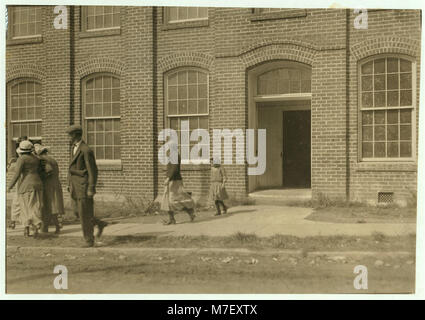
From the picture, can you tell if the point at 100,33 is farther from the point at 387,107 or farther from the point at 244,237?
the point at 387,107

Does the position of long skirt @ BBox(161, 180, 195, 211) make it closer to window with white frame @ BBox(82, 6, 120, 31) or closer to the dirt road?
the dirt road

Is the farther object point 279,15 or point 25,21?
point 25,21

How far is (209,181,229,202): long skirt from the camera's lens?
7.51m

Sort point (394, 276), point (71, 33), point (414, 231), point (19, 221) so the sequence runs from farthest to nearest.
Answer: point (71, 33) < point (19, 221) < point (414, 231) < point (394, 276)

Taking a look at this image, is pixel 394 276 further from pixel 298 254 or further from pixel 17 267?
pixel 17 267

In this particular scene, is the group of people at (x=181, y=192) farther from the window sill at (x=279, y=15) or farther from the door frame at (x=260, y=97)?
the window sill at (x=279, y=15)

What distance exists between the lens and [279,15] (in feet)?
26.4

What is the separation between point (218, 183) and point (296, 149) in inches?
66.2

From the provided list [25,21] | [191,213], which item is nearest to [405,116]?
[191,213]

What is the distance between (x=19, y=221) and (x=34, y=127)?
1875 millimetres

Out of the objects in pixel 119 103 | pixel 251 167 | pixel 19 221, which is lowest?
pixel 19 221

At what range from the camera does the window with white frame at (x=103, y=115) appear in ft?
27.4

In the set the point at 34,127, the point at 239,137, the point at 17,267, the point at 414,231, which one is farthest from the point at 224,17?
the point at 17,267

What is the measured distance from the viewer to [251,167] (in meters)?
7.55
